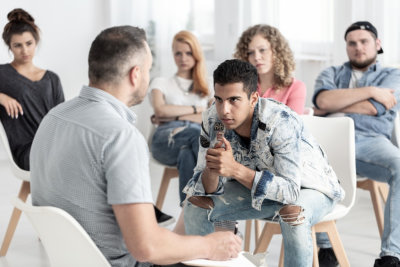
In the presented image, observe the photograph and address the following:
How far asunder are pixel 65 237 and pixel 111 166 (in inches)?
7.8

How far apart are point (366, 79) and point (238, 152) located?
1402mm

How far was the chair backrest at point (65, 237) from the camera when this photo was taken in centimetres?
137

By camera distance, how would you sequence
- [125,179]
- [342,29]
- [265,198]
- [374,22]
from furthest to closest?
1. [342,29]
2. [374,22]
3. [265,198]
4. [125,179]

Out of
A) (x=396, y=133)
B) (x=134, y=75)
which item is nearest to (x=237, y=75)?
(x=134, y=75)

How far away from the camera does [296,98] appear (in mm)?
3178

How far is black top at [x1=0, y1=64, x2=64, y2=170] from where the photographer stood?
331cm

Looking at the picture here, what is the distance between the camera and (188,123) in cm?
379

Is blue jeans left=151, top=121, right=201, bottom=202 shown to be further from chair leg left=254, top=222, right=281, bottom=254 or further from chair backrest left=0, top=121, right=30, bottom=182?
chair leg left=254, top=222, right=281, bottom=254

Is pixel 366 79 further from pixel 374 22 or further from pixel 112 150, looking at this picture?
pixel 112 150

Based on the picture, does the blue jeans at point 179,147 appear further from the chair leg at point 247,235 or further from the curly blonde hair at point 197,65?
the chair leg at point 247,235

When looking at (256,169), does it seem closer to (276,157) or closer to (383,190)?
(276,157)

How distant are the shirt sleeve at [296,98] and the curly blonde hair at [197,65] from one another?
2.71ft

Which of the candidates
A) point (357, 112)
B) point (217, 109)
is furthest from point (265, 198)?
point (357, 112)

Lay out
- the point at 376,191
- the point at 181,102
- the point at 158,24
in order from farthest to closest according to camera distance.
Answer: the point at 158,24
the point at 181,102
the point at 376,191
